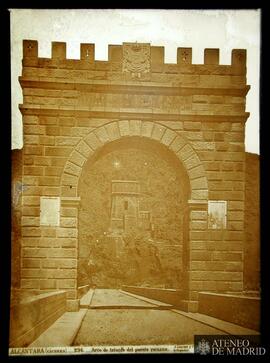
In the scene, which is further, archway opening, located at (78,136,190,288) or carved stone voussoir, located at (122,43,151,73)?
archway opening, located at (78,136,190,288)

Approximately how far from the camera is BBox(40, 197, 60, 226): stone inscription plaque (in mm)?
6840

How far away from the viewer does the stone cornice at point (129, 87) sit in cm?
691

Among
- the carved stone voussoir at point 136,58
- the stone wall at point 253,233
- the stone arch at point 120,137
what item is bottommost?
the stone wall at point 253,233

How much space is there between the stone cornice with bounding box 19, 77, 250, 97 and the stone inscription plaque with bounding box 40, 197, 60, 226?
2.13 metres

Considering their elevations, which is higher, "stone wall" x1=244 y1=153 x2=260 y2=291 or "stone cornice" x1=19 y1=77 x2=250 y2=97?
"stone cornice" x1=19 y1=77 x2=250 y2=97

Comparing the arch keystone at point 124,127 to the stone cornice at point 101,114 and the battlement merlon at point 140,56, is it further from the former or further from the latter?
the battlement merlon at point 140,56

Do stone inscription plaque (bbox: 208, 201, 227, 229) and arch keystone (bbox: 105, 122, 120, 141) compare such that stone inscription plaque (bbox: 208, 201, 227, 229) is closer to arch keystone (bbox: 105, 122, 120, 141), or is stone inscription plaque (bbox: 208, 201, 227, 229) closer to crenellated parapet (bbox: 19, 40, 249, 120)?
crenellated parapet (bbox: 19, 40, 249, 120)

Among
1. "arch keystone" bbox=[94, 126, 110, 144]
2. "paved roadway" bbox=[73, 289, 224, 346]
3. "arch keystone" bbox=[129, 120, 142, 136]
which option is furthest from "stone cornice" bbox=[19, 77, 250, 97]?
"paved roadway" bbox=[73, 289, 224, 346]

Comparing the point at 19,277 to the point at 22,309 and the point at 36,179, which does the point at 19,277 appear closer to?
the point at 22,309

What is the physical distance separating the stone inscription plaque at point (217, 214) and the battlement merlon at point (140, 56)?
2515 millimetres

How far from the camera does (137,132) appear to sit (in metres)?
7.02

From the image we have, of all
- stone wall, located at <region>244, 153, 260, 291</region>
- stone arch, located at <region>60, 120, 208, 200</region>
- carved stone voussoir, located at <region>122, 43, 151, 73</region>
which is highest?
carved stone voussoir, located at <region>122, 43, 151, 73</region>

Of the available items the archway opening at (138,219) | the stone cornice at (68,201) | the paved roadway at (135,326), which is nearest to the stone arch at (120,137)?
the archway opening at (138,219)

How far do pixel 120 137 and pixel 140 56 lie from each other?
5.01ft
